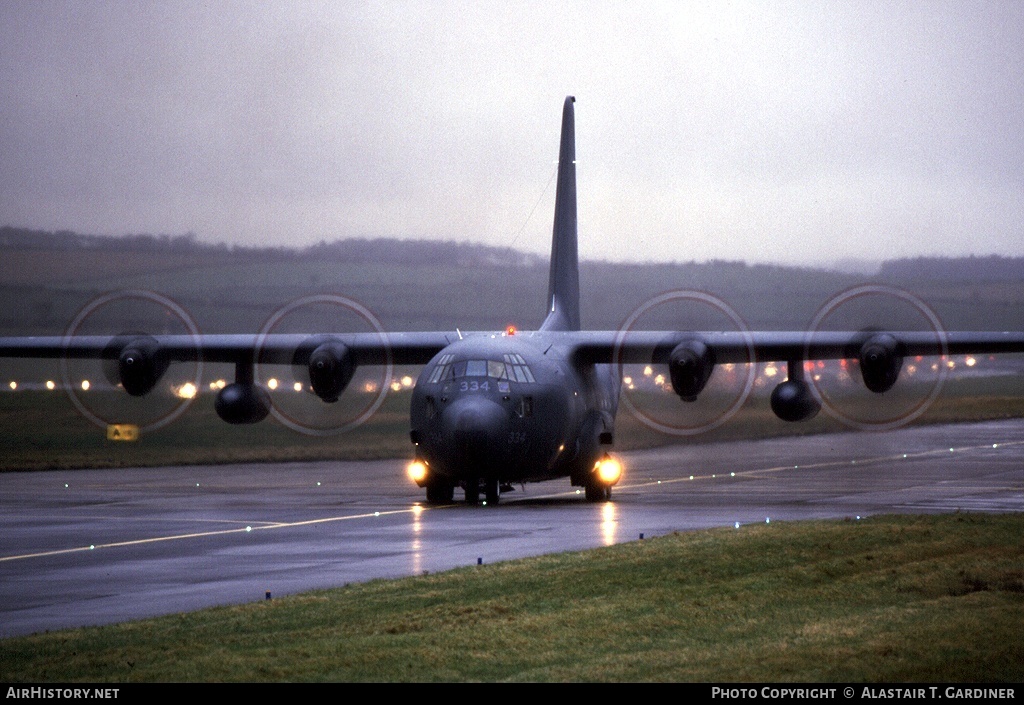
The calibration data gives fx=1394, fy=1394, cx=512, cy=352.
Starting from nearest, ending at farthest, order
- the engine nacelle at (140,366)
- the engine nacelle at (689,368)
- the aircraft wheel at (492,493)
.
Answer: the aircraft wheel at (492,493)
the engine nacelle at (689,368)
the engine nacelle at (140,366)

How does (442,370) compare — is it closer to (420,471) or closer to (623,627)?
(420,471)

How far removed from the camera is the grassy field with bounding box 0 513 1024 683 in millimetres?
11391

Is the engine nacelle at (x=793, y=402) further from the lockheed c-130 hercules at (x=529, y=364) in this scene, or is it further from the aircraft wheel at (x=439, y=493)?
the aircraft wheel at (x=439, y=493)

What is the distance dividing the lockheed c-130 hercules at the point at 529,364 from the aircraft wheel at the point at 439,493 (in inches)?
1.0

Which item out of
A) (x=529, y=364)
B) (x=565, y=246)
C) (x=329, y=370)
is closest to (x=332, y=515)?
(x=529, y=364)

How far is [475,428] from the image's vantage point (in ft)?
92.1

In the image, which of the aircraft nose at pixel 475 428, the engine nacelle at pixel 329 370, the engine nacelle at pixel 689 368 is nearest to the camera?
the aircraft nose at pixel 475 428

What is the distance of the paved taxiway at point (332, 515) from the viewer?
17.2 metres

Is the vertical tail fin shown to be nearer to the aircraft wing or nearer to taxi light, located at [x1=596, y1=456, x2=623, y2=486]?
the aircraft wing

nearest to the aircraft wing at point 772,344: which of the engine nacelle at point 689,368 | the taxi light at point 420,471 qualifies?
the engine nacelle at point 689,368

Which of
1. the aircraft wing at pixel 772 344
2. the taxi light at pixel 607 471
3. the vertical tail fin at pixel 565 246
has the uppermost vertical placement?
the vertical tail fin at pixel 565 246

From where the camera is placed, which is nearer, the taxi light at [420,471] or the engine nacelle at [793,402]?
the taxi light at [420,471]

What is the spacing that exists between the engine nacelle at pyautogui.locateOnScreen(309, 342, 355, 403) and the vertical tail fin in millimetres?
5313

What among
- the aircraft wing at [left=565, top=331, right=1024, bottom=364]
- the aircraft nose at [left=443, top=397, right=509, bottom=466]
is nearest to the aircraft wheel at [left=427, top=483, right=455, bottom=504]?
the aircraft nose at [left=443, top=397, right=509, bottom=466]
